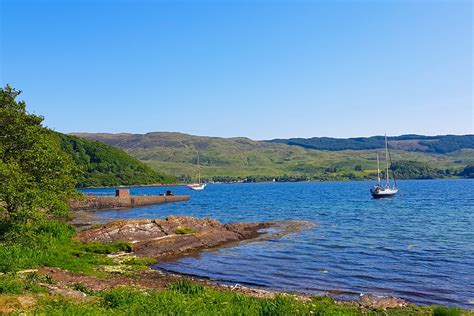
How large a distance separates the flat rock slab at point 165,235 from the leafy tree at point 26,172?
23.3 feet

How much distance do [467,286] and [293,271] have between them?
11052 millimetres

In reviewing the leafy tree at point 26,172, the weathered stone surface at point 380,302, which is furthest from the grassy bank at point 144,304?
the leafy tree at point 26,172

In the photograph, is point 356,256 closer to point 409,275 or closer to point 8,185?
point 409,275

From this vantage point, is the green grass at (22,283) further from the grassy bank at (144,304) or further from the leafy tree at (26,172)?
the leafy tree at (26,172)

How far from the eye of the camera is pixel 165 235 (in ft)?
141

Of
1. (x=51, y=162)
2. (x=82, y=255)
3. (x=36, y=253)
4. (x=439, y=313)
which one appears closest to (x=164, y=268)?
(x=82, y=255)

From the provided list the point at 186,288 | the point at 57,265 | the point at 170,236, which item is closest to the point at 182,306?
the point at 186,288

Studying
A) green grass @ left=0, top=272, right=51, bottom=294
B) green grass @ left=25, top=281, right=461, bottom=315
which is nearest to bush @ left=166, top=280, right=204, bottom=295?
green grass @ left=25, top=281, right=461, bottom=315

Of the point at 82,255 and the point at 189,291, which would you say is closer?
the point at 189,291

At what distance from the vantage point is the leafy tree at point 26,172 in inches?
1147

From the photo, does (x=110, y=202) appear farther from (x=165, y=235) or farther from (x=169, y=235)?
(x=169, y=235)

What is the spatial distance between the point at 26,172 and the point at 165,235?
15.1 metres

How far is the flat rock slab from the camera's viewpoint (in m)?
39.6

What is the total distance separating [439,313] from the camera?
18.9 m
